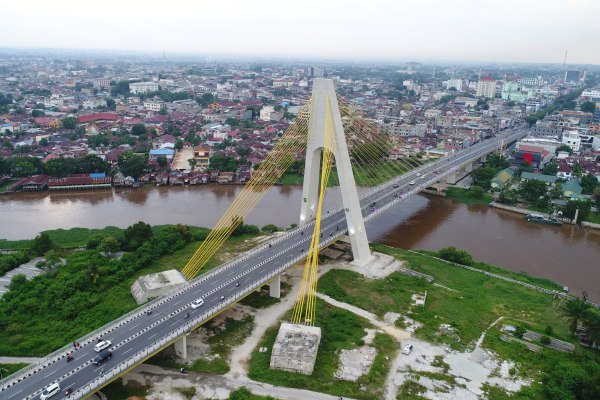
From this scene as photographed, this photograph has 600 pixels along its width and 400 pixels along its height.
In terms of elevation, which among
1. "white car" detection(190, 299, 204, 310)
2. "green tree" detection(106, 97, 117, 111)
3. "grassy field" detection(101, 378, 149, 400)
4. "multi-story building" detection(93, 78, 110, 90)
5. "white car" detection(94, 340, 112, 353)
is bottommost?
"grassy field" detection(101, 378, 149, 400)

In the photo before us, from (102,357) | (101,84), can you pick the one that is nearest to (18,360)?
(102,357)

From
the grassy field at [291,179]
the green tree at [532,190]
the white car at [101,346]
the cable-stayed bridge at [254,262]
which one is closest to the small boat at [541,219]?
the green tree at [532,190]

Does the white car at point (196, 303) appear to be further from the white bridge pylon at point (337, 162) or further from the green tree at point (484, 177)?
the green tree at point (484, 177)

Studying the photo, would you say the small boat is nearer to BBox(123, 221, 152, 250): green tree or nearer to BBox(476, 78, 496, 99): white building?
BBox(123, 221, 152, 250): green tree

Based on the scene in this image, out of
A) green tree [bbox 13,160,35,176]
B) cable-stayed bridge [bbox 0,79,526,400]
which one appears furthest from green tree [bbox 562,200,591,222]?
green tree [bbox 13,160,35,176]

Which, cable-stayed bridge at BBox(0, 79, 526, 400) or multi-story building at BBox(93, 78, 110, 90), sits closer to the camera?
cable-stayed bridge at BBox(0, 79, 526, 400)

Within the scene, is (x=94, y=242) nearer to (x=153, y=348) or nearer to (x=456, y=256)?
(x=153, y=348)
